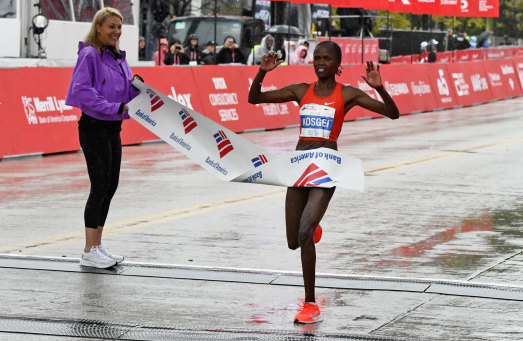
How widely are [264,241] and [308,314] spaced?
3339 mm

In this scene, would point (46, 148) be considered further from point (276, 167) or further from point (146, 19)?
point (146, 19)

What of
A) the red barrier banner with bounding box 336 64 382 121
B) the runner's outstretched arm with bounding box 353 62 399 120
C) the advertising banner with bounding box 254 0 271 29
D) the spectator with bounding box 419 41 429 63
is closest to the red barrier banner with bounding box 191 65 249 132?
the red barrier banner with bounding box 336 64 382 121

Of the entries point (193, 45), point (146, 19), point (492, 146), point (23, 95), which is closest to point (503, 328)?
point (23, 95)

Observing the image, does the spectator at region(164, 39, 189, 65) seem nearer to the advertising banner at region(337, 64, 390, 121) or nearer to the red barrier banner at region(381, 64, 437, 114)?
the advertising banner at region(337, 64, 390, 121)

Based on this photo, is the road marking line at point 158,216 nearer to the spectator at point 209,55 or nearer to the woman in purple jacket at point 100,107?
the woman in purple jacket at point 100,107

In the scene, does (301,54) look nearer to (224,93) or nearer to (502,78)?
(224,93)

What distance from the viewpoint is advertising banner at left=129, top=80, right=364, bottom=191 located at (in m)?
7.34

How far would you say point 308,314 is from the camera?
23.0ft

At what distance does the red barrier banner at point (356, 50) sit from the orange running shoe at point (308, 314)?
115 feet

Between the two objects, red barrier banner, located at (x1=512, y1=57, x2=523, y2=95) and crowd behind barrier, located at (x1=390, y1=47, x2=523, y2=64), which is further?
crowd behind barrier, located at (x1=390, y1=47, x2=523, y2=64)

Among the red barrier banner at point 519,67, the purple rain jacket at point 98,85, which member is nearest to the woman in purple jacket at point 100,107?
the purple rain jacket at point 98,85

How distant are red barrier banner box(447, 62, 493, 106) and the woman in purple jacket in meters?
25.8

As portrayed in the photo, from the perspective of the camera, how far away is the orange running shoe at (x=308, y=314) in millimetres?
6996

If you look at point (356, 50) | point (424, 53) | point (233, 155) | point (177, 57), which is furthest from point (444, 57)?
point (233, 155)
